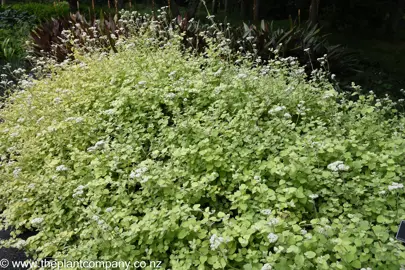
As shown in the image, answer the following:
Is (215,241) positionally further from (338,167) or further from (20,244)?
(20,244)

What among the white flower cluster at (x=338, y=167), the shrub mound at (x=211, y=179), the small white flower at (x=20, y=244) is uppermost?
the white flower cluster at (x=338, y=167)

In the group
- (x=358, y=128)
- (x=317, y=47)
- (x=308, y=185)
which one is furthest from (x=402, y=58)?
(x=308, y=185)

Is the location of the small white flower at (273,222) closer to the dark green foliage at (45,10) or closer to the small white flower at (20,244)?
the small white flower at (20,244)

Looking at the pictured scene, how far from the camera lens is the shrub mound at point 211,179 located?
214 cm

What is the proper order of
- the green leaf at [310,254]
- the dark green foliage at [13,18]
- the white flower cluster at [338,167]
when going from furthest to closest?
1. the dark green foliage at [13,18]
2. the white flower cluster at [338,167]
3. the green leaf at [310,254]

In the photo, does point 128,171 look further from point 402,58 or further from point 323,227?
point 402,58

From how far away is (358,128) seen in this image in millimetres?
3102

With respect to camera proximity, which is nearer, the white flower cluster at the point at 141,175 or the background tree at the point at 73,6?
the white flower cluster at the point at 141,175

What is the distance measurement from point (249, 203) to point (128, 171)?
3.17 ft

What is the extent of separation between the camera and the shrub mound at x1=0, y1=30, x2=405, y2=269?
2139mm

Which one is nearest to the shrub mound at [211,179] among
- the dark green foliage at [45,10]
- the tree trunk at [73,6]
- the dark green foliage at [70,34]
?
the dark green foliage at [70,34]

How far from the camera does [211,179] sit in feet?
8.42

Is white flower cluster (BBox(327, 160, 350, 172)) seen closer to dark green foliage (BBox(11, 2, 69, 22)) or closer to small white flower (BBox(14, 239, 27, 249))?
small white flower (BBox(14, 239, 27, 249))

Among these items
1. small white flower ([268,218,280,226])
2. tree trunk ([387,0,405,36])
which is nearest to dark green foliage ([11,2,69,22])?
tree trunk ([387,0,405,36])
